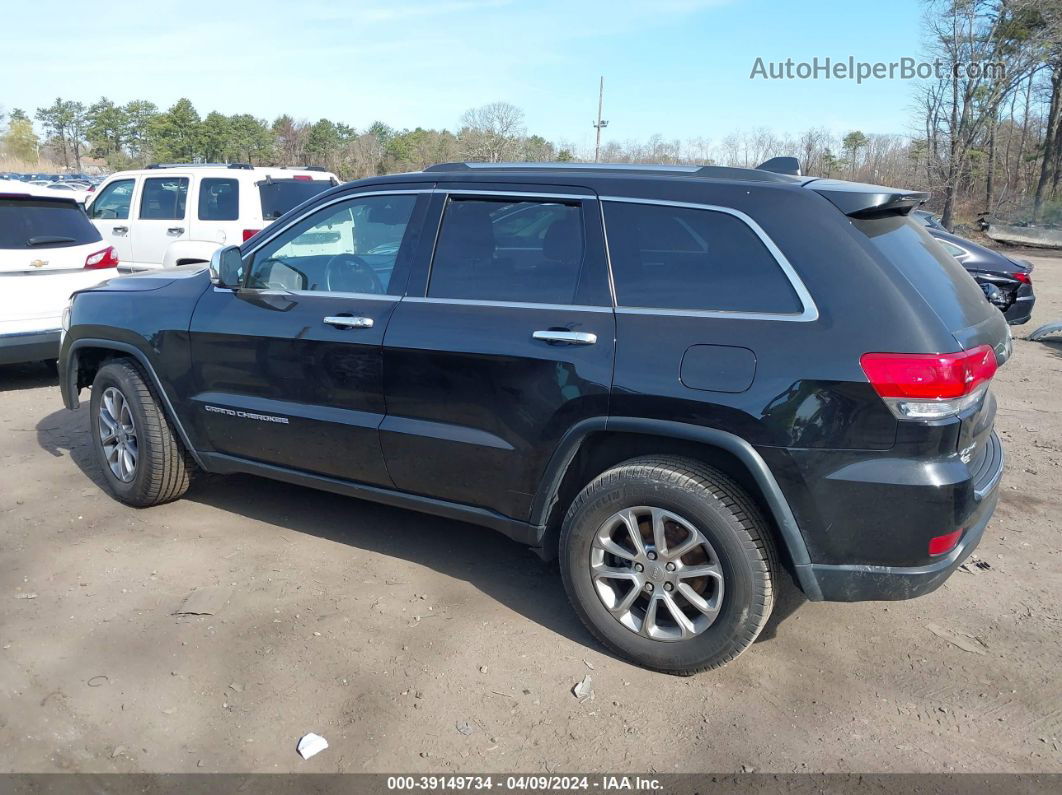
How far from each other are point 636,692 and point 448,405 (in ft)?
4.52

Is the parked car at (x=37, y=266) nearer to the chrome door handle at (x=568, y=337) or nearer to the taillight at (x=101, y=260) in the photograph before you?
the taillight at (x=101, y=260)

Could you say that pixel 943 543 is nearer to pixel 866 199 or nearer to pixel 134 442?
pixel 866 199

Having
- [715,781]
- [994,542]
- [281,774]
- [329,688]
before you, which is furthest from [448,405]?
[994,542]

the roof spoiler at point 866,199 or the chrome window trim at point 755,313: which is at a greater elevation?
the roof spoiler at point 866,199

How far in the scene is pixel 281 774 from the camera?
2.73 m

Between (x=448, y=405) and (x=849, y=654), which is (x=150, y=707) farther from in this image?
(x=849, y=654)

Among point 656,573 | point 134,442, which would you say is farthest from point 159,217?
point 656,573

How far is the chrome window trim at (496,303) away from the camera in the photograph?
3.30m

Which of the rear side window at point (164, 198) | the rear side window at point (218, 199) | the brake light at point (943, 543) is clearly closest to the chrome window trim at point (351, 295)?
the brake light at point (943, 543)

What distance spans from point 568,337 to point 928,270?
4.52ft

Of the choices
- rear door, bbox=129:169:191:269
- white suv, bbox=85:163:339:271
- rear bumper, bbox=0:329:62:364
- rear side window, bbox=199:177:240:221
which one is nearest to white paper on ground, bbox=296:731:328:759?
rear bumper, bbox=0:329:62:364

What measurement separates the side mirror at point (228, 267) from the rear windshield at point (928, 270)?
2.90 meters

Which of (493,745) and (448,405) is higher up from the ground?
(448,405)

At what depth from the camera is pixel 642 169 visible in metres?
3.53
